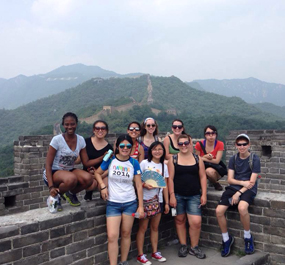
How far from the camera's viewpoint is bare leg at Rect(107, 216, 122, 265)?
12.7 feet

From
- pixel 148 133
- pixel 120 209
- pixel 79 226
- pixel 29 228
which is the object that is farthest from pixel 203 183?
pixel 29 228

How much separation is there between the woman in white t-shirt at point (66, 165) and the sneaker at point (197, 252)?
1741 mm

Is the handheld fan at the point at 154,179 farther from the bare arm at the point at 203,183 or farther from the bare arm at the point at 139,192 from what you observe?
the bare arm at the point at 203,183

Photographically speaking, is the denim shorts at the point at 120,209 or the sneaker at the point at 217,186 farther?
the sneaker at the point at 217,186

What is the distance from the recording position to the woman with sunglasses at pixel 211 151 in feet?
16.1

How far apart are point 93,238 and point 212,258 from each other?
5.57 ft

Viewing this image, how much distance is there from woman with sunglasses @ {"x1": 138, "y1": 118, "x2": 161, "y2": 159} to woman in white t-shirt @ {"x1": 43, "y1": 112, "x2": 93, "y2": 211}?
91cm

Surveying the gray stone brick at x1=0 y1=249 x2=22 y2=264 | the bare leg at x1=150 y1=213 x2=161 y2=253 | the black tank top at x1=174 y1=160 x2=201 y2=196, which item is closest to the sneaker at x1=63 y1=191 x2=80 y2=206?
the gray stone brick at x1=0 y1=249 x2=22 y2=264

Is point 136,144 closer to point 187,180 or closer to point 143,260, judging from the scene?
point 187,180

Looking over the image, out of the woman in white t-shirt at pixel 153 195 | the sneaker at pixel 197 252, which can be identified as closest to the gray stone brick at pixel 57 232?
the woman in white t-shirt at pixel 153 195

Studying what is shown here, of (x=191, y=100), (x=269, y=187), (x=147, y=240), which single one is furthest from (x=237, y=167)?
(x=191, y=100)

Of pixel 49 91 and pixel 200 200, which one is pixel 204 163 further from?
pixel 49 91

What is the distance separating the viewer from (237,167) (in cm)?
454

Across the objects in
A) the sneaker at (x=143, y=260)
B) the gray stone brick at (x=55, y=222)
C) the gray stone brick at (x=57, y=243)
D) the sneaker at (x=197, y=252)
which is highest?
the gray stone brick at (x=55, y=222)
